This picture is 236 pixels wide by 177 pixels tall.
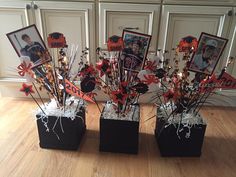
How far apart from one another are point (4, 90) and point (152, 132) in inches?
50.1

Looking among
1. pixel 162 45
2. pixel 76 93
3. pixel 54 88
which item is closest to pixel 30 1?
pixel 54 88

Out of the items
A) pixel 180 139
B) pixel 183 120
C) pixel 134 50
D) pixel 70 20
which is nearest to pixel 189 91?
pixel 183 120

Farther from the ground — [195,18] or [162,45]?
[195,18]

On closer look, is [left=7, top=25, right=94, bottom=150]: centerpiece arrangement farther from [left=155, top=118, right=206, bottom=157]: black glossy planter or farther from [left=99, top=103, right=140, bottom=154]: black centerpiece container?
[left=155, top=118, right=206, bottom=157]: black glossy planter

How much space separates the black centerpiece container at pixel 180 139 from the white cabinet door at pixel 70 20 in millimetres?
808

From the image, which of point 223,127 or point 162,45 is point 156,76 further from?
point 223,127

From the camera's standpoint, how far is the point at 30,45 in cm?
113

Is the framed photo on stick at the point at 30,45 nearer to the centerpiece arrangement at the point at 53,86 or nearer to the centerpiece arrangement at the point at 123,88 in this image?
the centerpiece arrangement at the point at 53,86

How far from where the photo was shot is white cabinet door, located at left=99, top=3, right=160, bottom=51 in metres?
1.52

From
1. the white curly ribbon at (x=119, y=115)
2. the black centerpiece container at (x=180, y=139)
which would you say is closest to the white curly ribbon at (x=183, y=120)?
the black centerpiece container at (x=180, y=139)

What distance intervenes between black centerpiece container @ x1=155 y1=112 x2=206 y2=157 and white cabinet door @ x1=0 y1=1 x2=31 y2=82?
117 cm

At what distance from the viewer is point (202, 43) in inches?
43.2

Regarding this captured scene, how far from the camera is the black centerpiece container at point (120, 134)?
1.17m

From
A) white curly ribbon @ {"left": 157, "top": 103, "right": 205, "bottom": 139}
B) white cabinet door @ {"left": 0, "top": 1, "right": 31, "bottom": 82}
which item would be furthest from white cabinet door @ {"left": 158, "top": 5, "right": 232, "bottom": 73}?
white cabinet door @ {"left": 0, "top": 1, "right": 31, "bottom": 82}
